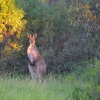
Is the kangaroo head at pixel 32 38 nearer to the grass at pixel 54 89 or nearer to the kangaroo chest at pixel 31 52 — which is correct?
the kangaroo chest at pixel 31 52

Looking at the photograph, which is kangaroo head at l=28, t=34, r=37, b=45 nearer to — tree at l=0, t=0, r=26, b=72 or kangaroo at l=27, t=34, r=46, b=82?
kangaroo at l=27, t=34, r=46, b=82

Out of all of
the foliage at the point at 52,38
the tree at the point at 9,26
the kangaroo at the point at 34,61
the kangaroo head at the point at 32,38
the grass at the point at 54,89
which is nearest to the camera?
the grass at the point at 54,89

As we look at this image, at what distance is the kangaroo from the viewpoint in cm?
1488

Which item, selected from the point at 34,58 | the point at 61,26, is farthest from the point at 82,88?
the point at 61,26

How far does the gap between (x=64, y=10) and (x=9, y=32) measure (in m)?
2.23

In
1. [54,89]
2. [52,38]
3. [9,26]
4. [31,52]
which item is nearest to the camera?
[54,89]

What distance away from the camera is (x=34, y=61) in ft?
50.2

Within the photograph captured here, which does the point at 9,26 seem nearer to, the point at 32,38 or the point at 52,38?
the point at 32,38

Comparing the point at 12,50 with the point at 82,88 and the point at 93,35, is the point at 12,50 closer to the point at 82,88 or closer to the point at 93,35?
the point at 93,35

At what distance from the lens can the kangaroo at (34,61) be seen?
586 inches

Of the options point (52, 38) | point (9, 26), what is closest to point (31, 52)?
point (52, 38)

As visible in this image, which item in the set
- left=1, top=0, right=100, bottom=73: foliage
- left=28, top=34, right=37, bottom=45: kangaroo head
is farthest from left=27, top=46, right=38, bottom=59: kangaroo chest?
left=1, top=0, right=100, bottom=73: foliage

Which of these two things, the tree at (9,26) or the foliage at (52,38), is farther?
the foliage at (52,38)

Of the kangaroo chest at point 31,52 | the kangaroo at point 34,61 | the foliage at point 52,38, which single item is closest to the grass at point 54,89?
the kangaroo at point 34,61
